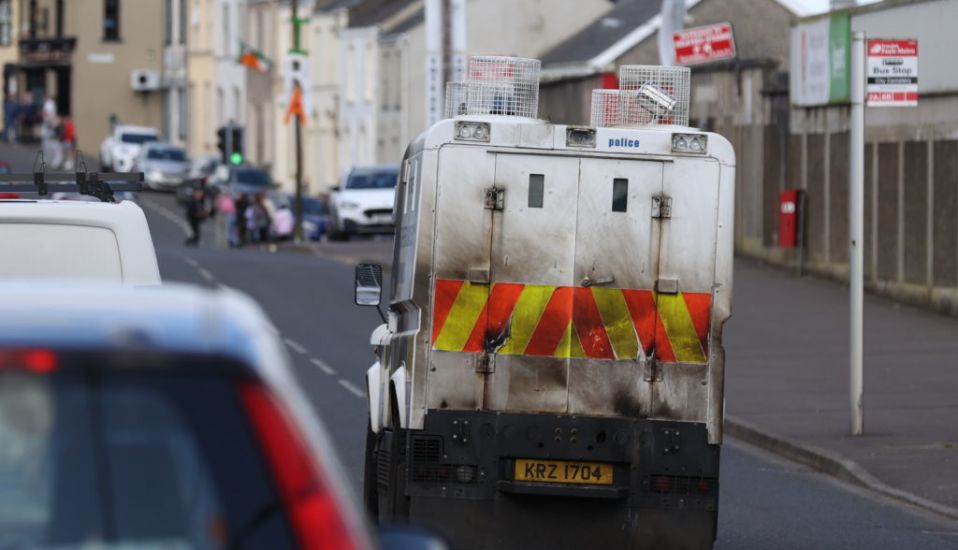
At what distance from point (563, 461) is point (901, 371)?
472 inches

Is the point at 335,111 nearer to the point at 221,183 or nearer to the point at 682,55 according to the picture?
the point at 221,183

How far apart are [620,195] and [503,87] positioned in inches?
43.2

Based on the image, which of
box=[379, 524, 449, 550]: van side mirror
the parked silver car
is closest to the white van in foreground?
box=[379, 524, 449, 550]: van side mirror

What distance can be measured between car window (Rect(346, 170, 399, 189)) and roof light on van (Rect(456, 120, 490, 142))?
4274 centimetres

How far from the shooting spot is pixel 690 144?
→ 412 inches

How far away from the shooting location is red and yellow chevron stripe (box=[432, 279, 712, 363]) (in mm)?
10406

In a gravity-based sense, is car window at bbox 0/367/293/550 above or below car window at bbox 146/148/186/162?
below

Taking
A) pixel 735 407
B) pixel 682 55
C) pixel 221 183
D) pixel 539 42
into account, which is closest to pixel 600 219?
pixel 735 407

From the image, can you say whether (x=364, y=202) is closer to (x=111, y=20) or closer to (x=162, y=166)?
(x=162, y=166)

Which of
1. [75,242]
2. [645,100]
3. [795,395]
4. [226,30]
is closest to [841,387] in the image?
[795,395]

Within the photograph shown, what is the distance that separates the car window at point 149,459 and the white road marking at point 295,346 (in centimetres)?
2109

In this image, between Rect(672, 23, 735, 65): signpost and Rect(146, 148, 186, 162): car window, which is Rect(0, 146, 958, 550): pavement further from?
Rect(146, 148, 186, 162): car window

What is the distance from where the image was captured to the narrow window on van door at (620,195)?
10461mm

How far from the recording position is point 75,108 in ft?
323
